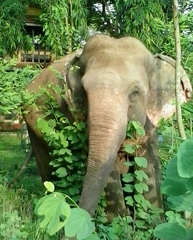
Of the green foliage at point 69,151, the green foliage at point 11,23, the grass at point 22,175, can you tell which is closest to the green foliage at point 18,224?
the green foliage at point 69,151

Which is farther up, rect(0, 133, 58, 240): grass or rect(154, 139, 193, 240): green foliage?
rect(154, 139, 193, 240): green foliage

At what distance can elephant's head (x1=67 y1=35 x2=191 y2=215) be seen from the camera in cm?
386

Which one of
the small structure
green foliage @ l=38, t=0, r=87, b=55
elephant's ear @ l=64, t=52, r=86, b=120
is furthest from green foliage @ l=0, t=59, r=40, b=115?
the small structure

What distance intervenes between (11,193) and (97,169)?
122 centimetres

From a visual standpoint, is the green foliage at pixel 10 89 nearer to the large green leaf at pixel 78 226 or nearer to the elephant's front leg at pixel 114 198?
the elephant's front leg at pixel 114 198

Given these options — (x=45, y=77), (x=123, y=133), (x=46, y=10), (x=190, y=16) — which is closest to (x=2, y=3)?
(x=46, y=10)

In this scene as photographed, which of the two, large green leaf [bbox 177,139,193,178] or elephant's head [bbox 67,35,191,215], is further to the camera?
elephant's head [bbox 67,35,191,215]

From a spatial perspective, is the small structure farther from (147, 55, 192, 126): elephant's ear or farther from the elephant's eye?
the elephant's eye

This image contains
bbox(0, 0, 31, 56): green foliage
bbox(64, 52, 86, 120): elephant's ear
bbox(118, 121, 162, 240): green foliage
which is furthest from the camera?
bbox(0, 0, 31, 56): green foliage

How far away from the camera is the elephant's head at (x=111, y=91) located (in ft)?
12.7

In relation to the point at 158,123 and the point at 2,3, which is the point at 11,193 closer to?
the point at 158,123

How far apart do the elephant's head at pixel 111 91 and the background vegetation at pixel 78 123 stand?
25 cm

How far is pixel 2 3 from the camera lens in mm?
10875

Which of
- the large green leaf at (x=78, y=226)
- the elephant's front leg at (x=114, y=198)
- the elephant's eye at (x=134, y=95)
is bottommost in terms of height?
the elephant's front leg at (x=114, y=198)
